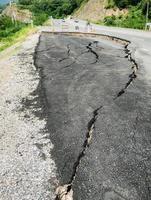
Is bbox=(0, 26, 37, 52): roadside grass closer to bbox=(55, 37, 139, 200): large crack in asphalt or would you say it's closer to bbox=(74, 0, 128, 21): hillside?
bbox=(55, 37, 139, 200): large crack in asphalt

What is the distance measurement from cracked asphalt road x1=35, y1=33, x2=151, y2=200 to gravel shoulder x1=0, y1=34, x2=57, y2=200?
21 centimetres

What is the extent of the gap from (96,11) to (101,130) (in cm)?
7493

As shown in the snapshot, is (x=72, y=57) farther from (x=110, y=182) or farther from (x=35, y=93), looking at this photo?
(x=110, y=182)

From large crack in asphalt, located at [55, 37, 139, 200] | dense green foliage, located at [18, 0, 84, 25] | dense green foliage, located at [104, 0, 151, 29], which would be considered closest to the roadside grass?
dense green foliage, located at [104, 0, 151, 29]

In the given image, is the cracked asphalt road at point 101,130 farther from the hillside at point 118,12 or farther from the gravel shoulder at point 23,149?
Result: the hillside at point 118,12

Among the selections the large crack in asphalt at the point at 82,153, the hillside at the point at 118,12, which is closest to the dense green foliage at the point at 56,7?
the hillside at the point at 118,12

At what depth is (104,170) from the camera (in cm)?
520

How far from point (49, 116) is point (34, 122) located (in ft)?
1.46

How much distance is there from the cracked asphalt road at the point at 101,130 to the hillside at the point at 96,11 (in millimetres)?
56107

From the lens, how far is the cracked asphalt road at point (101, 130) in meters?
4.89

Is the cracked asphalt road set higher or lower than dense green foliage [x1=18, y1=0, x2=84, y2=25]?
lower

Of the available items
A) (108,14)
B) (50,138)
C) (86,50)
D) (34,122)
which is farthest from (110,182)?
(108,14)

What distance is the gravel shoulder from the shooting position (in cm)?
488

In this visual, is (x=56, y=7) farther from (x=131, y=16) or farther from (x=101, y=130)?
(x=101, y=130)
